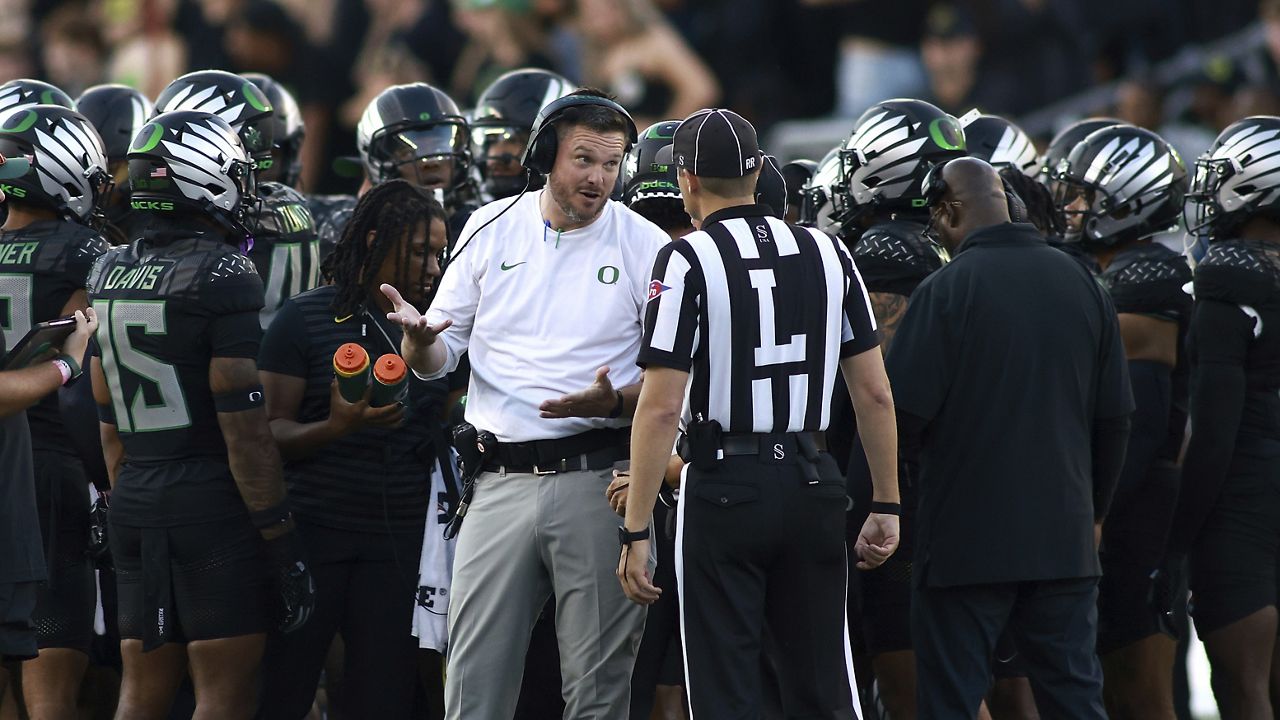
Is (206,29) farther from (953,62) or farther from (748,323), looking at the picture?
(748,323)

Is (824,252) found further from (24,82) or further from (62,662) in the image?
(24,82)

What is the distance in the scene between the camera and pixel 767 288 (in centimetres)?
482

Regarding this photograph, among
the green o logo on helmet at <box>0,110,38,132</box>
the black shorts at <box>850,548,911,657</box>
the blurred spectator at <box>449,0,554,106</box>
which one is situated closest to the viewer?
the black shorts at <box>850,548,911,657</box>

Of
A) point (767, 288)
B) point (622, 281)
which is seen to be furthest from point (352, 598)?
point (767, 288)

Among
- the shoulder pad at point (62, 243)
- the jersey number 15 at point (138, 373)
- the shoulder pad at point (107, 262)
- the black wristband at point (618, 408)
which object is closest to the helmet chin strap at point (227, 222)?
the shoulder pad at point (107, 262)

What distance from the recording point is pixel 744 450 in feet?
15.8

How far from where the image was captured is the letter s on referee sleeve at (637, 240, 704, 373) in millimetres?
4742

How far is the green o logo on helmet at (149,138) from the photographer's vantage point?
5.65 meters

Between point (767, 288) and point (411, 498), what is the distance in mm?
1710

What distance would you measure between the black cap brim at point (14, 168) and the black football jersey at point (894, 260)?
297cm

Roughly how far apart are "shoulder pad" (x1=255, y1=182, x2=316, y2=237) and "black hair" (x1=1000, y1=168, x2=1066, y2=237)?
283 centimetres

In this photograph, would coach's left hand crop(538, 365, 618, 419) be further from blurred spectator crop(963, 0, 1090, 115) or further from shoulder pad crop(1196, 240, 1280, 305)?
blurred spectator crop(963, 0, 1090, 115)

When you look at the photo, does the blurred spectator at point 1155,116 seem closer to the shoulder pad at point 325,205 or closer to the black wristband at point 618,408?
the shoulder pad at point 325,205

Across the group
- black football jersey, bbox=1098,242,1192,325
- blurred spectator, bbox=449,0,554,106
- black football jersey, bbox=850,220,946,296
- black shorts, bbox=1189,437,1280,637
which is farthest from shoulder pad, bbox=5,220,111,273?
blurred spectator, bbox=449,0,554,106
